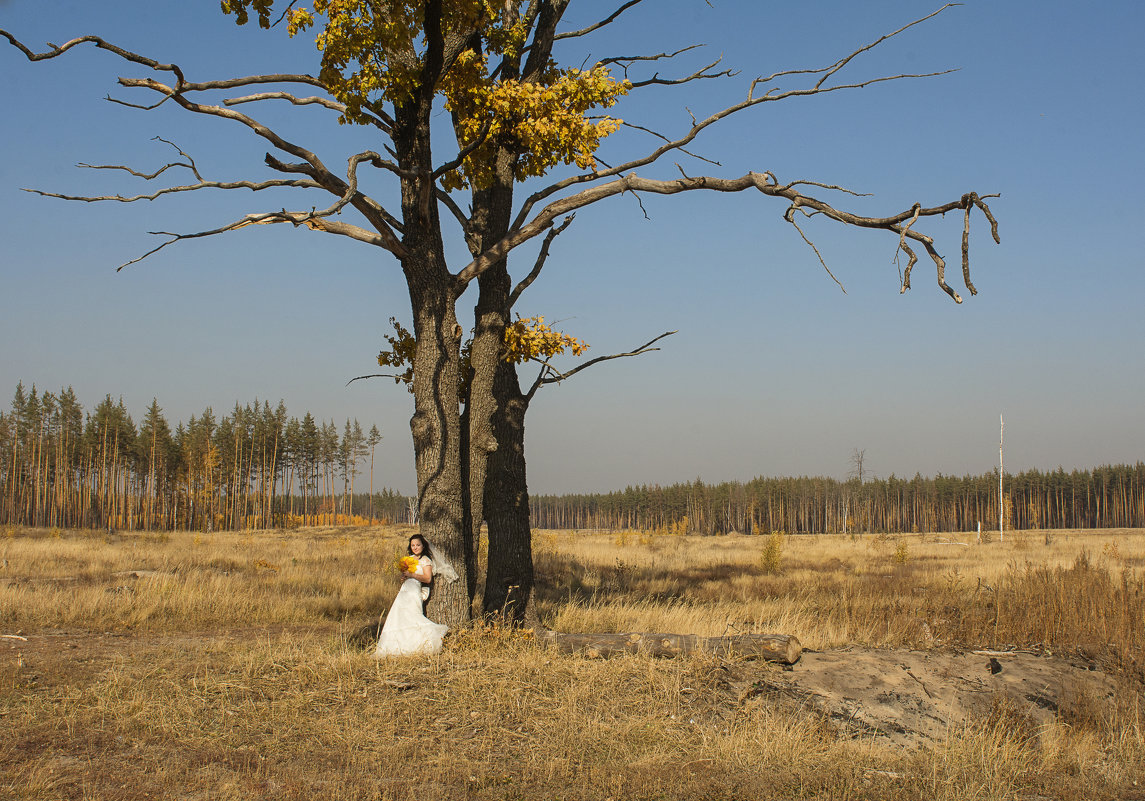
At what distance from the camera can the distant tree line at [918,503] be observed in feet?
357

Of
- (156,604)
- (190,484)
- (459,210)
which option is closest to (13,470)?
(190,484)

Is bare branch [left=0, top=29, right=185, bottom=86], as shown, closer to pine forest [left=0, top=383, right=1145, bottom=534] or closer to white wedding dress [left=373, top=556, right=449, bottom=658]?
white wedding dress [left=373, top=556, right=449, bottom=658]

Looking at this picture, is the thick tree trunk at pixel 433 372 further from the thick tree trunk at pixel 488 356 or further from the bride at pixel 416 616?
the thick tree trunk at pixel 488 356

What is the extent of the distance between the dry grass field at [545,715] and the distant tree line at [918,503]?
10005 centimetres

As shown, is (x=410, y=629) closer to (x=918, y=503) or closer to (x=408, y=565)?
(x=408, y=565)

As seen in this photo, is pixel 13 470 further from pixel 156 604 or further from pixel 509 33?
pixel 509 33

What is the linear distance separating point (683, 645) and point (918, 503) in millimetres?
119535

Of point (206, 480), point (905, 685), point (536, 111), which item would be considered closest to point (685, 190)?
point (536, 111)

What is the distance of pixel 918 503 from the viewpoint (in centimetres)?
11425

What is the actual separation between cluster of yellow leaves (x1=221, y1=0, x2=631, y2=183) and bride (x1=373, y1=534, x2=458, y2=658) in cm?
469

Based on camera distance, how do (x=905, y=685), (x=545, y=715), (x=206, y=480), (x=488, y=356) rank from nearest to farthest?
(x=545, y=715) → (x=905, y=685) → (x=488, y=356) → (x=206, y=480)

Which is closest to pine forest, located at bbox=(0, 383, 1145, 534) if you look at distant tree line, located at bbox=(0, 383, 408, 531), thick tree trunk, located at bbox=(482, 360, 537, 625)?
distant tree line, located at bbox=(0, 383, 408, 531)

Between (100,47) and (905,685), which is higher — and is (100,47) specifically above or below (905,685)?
above

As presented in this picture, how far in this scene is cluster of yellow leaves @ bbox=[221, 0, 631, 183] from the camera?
26.5 ft
